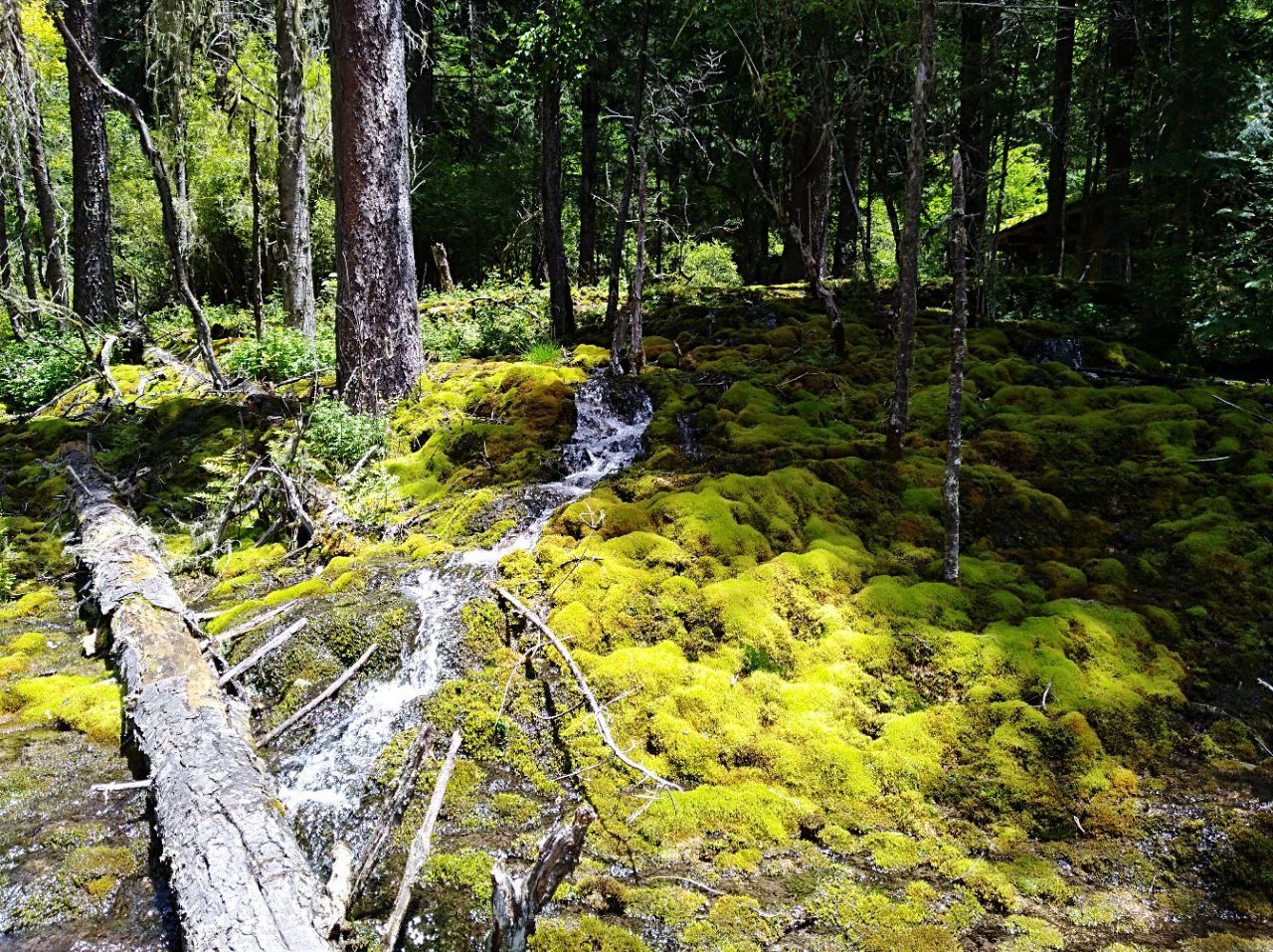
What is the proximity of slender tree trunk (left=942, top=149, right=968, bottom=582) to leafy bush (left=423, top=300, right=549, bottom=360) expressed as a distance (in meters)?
6.62

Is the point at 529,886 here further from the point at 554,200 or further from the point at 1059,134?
the point at 1059,134

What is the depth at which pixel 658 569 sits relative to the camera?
18.3 ft

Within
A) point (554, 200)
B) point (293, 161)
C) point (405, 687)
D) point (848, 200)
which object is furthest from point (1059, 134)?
point (405, 687)

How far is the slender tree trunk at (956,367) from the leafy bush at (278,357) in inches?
308

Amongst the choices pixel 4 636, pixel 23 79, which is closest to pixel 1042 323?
pixel 4 636

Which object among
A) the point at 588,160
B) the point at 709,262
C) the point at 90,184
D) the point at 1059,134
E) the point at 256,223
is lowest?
the point at 256,223

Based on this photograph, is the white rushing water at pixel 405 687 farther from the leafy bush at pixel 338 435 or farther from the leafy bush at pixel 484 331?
the leafy bush at pixel 484 331

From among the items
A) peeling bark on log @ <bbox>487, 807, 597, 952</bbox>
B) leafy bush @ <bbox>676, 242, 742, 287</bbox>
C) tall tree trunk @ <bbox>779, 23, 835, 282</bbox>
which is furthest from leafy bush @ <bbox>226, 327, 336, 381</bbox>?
leafy bush @ <bbox>676, 242, 742, 287</bbox>

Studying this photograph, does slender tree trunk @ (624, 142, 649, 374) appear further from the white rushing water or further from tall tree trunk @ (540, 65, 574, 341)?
the white rushing water

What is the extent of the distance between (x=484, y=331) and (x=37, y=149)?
942 centimetres

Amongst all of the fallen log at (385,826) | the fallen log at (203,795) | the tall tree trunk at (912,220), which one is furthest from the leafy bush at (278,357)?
the fallen log at (385,826)

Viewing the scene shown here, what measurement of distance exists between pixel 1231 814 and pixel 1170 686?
1.02m

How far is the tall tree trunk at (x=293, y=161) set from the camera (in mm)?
9461

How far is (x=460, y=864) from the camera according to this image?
12.1 ft
